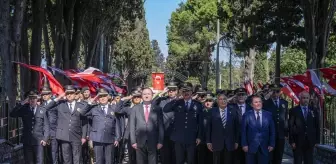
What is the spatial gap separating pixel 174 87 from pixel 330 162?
3.83 meters

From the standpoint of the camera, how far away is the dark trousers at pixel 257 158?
32.5 feet

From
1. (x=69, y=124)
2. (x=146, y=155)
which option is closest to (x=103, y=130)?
(x=69, y=124)

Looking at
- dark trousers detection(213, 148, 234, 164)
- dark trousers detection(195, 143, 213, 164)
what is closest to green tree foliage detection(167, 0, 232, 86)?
dark trousers detection(195, 143, 213, 164)

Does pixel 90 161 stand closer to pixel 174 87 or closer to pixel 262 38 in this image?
pixel 174 87

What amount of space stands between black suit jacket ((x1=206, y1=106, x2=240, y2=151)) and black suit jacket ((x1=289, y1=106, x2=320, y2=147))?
142 centimetres

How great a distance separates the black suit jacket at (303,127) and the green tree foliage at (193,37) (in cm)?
3935

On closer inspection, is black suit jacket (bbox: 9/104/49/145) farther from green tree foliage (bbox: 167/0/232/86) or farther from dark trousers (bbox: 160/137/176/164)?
green tree foliage (bbox: 167/0/232/86)

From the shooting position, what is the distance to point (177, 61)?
71.8 meters

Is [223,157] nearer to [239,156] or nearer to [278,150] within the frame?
[239,156]

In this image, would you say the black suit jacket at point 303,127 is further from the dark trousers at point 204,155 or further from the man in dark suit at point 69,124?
the man in dark suit at point 69,124

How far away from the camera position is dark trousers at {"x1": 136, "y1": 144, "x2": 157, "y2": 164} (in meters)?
10.4

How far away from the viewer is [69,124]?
11672 mm

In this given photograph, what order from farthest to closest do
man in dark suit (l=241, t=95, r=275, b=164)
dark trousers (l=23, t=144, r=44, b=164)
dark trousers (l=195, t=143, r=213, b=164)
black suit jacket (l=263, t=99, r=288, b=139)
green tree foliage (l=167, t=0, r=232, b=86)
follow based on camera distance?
green tree foliage (l=167, t=0, r=232, b=86) → dark trousers (l=195, t=143, r=213, b=164) → dark trousers (l=23, t=144, r=44, b=164) → black suit jacket (l=263, t=99, r=288, b=139) → man in dark suit (l=241, t=95, r=275, b=164)

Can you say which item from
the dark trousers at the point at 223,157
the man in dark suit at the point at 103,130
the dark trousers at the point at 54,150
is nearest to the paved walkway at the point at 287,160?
the dark trousers at the point at 223,157
